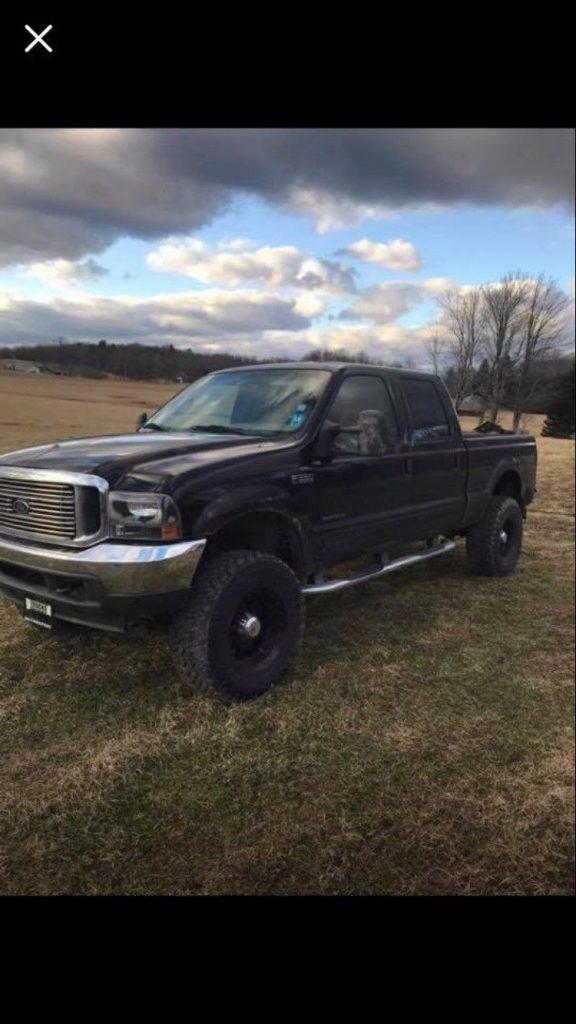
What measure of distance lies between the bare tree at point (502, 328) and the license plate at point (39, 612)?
221cm

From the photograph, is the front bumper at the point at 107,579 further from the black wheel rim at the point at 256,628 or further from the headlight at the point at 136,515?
the black wheel rim at the point at 256,628

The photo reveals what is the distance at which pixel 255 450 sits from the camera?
3152 mm

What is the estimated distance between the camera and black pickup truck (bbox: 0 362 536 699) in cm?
258

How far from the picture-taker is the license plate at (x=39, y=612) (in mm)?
2594

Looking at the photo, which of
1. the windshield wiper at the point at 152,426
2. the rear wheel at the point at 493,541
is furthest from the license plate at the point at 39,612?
the rear wheel at the point at 493,541

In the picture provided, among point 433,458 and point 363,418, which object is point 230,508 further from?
point 433,458

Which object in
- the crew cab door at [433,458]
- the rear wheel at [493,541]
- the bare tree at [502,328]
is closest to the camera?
the bare tree at [502,328]

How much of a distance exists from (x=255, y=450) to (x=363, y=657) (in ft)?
4.61

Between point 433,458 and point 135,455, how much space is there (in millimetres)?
2495

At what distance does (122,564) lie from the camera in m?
2.52

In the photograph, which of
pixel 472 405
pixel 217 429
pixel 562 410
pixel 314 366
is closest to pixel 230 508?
pixel 217 429

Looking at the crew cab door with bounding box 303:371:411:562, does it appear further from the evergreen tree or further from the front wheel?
the evergreen tree

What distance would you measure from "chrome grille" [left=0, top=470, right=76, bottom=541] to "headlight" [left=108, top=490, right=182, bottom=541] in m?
0.17
